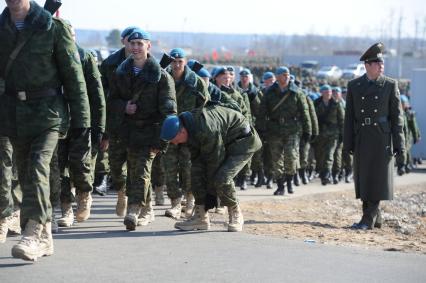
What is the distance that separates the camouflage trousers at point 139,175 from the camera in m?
10.8

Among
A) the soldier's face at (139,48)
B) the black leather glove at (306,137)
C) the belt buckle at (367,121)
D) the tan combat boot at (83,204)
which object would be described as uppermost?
the soldier's face at (139,48)

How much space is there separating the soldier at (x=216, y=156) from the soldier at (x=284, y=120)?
666 centimetres

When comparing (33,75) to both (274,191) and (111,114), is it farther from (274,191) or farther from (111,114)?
(274,191)

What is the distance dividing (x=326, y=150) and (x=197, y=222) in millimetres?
11072

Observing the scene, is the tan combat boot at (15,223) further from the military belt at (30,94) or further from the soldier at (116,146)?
the military belt at (30,94)

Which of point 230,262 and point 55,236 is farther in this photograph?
point 55,236

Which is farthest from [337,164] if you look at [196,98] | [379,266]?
[379,266]

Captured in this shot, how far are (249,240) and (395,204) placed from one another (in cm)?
769

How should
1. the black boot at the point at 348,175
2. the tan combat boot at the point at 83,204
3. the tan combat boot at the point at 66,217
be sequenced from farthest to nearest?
the black boot at the point at 348,175, the tan combat boot at the point at 83,204, the tan combat boot at the point at 66,217

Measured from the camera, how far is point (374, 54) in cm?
1230


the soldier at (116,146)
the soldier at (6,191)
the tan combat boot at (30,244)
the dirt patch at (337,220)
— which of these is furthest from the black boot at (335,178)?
the tan combat boot at (30,244)

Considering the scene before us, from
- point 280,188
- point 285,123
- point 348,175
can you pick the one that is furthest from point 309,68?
point 280,188

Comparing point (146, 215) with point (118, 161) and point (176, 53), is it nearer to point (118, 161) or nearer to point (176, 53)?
point (118, 161)

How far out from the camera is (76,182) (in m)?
11.1
